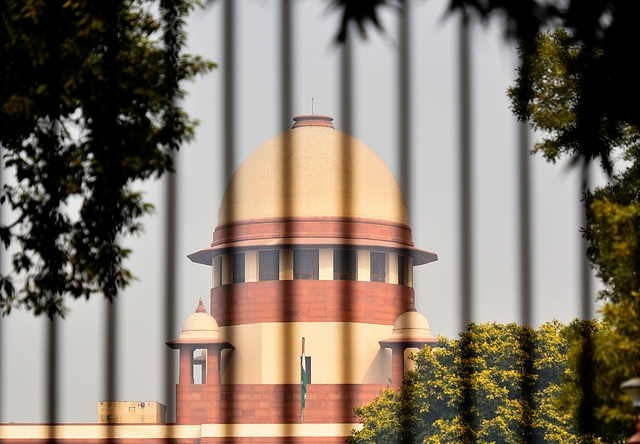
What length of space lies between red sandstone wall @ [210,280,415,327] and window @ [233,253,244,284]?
24cm

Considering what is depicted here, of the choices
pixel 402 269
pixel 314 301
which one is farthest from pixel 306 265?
pixel 402 269

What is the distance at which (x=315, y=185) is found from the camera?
37.8 meters

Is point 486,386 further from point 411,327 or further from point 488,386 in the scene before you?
point 411,327

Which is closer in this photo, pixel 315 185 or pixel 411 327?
pixel 315 185

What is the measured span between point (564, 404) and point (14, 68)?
3.97m

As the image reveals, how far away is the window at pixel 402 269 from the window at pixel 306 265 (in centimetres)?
290

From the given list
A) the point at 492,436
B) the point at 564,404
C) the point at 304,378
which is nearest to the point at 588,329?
the point at 564,404

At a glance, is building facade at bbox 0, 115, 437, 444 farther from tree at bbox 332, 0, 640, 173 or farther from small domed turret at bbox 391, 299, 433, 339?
tree at bbox 332, 0, 640, 173

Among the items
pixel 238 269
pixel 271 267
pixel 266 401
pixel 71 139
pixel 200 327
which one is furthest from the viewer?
pixel 238 269

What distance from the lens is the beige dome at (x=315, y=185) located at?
37.2 metres

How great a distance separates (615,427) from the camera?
24.3 feet

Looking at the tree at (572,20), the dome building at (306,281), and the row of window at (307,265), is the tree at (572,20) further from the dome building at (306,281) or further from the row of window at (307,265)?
the row of window at (307,265)

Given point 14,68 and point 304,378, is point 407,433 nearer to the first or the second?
point 304,378

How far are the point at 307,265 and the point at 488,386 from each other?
16086 millimetres
